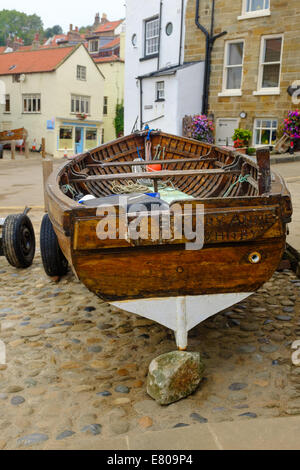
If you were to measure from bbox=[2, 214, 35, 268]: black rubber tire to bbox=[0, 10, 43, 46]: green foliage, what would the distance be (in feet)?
281

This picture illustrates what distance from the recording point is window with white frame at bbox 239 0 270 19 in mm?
17369

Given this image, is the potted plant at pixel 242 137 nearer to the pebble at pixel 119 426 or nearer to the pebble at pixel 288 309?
the pebble at pixel 288 309

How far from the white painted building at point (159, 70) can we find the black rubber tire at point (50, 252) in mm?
13001

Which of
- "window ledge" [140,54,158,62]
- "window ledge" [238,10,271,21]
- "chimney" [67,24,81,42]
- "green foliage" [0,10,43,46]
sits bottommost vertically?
"window ledge" [140,54,158,62]

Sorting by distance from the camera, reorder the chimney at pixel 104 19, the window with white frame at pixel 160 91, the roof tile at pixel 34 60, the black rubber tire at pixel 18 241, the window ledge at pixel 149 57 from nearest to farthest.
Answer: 1. the black rubber tire at pixel 18 241
2. the window with white frame at pixel 160 91
3. the window ledge at pixel 149 57
4. the roof tile at pixel 34 60
5. the chimney at pixel 104 19

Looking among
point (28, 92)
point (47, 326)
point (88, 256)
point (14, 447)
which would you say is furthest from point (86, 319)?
point (28, 92)

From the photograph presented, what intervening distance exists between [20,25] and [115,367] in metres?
100

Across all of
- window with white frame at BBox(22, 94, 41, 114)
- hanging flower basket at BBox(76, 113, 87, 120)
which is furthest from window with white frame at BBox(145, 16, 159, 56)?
window with white frame at BBox(22, 94, 41, 114)

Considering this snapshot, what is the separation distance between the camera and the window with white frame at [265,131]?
1791cm

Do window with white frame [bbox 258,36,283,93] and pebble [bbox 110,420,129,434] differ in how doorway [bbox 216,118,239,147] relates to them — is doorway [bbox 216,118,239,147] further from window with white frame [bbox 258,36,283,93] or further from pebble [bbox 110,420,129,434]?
pebble [bbox 110,420,129,434]

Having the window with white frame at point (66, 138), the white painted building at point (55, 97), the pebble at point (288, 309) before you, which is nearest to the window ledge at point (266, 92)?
the pebble at point (288, 309)

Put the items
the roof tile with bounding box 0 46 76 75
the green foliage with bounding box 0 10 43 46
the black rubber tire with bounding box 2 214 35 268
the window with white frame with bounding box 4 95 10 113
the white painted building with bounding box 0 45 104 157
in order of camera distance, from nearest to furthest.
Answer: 1. the black rubber tire with bounding box 2 214 35 268
2. the white painted building with bounding box 0 45 104 157
3. the roof tile with bounding box 0 46 76 75
4. the window with white frame with bounding box 4 95 10 113
5. the green foliage with bounding box 0 10 43 46

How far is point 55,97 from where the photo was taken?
112 feet

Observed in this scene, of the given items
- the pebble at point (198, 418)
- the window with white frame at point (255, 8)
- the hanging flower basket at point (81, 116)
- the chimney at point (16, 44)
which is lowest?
the pebble at point (198, 418)
